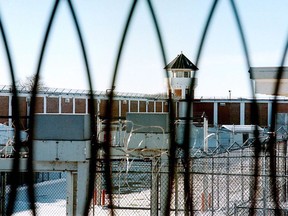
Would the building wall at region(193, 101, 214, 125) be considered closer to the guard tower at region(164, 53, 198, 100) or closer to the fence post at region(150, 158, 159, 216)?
the fence post at region(150, 158, 159, 216)

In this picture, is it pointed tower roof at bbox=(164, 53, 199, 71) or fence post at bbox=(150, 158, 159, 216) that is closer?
pointed tower roof at bbox=(164, 53, 199, 71)

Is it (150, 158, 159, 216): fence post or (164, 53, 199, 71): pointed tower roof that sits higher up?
(164, 53, 199, 71): pointed tower roof

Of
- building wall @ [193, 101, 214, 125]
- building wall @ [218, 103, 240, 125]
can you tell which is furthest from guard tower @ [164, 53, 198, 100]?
building wall @ [218, 103, 240, 125]

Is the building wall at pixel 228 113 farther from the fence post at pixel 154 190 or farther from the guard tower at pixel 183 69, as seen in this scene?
the guard tower at pixel 183 69

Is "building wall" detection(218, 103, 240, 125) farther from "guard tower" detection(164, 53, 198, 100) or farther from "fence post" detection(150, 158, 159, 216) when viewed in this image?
"guard tower" detection(164, 53, 198, 100)

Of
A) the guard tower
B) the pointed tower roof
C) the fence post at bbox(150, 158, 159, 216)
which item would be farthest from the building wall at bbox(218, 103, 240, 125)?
the pointed tower roof

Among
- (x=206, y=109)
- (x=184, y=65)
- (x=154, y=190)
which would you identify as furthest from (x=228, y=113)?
(x=184, y=65)

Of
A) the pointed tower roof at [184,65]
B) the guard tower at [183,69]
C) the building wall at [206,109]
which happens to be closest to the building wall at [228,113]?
the building wall at [206,109]

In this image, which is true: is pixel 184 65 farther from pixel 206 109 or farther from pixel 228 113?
pixel 228 113

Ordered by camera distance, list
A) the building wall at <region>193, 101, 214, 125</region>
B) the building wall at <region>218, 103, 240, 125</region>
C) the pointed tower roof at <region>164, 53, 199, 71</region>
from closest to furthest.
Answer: the pointed tower roof at <region>164, 53, 199, 71</region> < the building wall at <region>193, 101, 214, 125</region> < the building wall at <region>218, 103, 240, 125</region>

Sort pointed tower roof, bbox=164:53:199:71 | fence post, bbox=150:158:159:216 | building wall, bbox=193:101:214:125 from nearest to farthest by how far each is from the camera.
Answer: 1. pointed tower roof, bbox=164:53:199:71
2. fence post, bbox=150:158:159:216
3. building wall, bbox=193:101:214:125

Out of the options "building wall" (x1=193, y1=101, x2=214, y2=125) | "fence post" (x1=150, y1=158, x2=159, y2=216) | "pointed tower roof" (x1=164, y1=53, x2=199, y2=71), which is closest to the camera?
"pointed tower roof" (x1=164, y1=53, x2=199, y2=71)

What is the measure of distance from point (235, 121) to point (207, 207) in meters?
12.9

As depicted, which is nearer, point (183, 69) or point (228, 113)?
point (183, 69)
